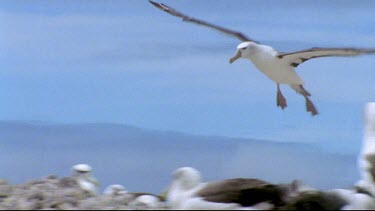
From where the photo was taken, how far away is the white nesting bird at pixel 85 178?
6630 mm

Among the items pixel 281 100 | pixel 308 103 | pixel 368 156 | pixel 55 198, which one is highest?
pixel 308 103

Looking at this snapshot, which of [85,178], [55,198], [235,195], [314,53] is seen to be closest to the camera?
[235,195]

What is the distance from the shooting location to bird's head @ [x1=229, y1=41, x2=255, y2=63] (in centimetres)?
996

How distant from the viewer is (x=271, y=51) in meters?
10.5

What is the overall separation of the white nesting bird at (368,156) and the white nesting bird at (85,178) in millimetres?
1671

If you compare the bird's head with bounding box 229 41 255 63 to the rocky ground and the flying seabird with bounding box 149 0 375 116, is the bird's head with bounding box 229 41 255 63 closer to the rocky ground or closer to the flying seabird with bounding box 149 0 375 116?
the flying seabird with bounding box 149 0 375 116

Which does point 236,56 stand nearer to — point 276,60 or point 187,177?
point 276,60

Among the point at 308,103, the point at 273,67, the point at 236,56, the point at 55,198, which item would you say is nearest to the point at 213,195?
the point at 55,198

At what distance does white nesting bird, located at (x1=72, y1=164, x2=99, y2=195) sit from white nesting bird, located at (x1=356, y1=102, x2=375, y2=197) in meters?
1.67

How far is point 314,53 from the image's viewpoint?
9547mm

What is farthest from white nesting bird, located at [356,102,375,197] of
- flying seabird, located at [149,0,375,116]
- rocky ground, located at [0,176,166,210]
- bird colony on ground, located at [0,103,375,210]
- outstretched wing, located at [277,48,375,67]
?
flying seabird, located at [149,0,375,116]

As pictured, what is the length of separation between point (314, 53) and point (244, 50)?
2.76 feet

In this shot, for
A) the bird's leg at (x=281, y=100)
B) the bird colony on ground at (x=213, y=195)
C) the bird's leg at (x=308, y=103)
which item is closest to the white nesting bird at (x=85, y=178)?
the bird colony on ground at (x=213, y=195)

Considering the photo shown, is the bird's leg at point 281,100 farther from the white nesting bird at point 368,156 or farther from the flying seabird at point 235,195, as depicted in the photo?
the flying seabird at point 235,195
